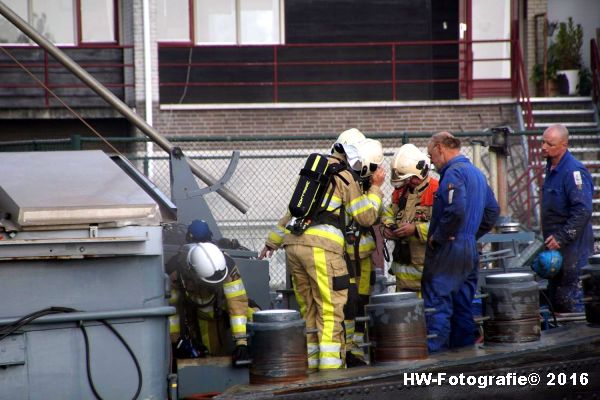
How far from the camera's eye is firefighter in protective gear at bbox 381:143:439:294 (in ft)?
24.0

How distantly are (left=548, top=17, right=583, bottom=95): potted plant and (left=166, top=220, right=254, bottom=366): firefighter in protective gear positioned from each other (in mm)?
12352

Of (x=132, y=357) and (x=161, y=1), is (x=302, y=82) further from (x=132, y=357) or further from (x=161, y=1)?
(x=132, y=357)

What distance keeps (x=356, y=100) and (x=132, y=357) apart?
41.7 ft

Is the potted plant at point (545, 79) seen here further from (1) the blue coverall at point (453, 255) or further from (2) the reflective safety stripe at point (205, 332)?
(2) the reflective safety stripe at point (205, 332)

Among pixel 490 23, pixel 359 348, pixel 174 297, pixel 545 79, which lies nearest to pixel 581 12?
pixel 490 23

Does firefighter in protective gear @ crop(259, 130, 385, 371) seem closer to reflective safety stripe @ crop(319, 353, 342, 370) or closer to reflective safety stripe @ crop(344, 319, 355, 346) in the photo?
reflective safety stripe @ crop(319, 353, 342, 370)

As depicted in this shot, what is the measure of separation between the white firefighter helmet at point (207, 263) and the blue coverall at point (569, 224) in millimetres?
2853

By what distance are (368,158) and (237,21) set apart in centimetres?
1126

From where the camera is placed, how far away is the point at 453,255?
6.70 meters

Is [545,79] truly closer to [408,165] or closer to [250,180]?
[250,180]

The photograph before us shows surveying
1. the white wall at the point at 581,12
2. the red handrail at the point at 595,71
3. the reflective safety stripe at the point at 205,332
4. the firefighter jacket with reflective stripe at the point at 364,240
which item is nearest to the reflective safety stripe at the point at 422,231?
the firefighter jacket with reflective stripe at the point at 364,240

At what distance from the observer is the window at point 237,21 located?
17547 mm

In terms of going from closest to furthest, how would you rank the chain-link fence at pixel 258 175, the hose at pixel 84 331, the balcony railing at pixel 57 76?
the hose at pixel 84 331, the chain-link fence at pixel 258 175, the balcony railing at pixel 57 76

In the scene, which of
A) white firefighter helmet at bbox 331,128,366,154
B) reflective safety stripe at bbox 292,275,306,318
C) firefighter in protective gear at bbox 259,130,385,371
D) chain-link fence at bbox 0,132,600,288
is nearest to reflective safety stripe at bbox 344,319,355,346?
firefighter in protective gear at bbox 259,130,385,371
